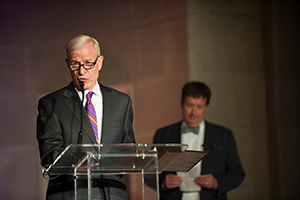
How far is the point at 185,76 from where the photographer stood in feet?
20.1

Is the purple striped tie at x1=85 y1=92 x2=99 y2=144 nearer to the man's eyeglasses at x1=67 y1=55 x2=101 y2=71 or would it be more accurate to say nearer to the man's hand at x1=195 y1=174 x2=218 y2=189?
the man's eyeglasses at x1=67 y1=55 x2=101 y2=71

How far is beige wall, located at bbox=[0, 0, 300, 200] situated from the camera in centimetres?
596

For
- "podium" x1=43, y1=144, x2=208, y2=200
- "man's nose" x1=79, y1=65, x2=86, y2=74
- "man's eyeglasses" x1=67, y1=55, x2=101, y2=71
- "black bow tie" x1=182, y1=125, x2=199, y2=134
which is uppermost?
"man's eyeglasses" x1=67, y1=55, x2=101, y2=71

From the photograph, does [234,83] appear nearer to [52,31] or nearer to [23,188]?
[52,31]

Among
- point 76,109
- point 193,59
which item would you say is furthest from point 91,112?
point 193,59

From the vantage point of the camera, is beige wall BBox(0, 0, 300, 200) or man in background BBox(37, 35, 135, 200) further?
beige wall BBox(0, 0, 300, 200)

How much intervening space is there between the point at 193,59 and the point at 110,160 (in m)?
3.59

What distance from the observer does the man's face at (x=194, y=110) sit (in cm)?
531

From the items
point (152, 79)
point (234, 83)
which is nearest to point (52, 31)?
point (152, 79)

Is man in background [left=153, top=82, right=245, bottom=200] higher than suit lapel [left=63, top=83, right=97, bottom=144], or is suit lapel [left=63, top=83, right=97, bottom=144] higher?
suit lapel [left=63, top=83, right=97, bottom=144]

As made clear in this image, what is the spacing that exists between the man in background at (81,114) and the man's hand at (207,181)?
1755 millimetres

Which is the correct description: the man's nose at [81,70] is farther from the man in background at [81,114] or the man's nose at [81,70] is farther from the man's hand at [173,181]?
the man's hand at [173,181]

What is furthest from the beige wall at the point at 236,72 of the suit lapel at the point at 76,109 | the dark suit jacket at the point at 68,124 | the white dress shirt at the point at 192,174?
the suit lapel at the point at 76,109

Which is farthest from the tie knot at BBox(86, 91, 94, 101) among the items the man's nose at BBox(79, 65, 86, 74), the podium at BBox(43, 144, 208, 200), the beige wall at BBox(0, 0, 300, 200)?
the beige wall at BBox(0, 0, 300, 200)
